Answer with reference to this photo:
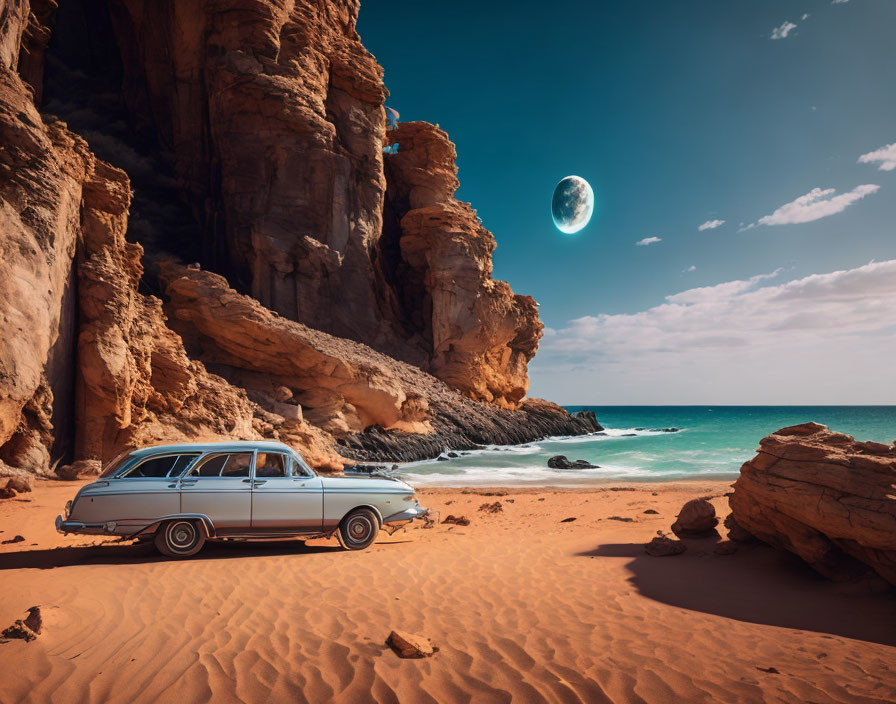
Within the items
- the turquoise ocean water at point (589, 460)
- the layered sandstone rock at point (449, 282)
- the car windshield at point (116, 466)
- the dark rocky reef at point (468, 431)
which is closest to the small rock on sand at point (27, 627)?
the car windshield at point (116, 466)

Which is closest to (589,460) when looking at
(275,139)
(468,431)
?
(468,431)

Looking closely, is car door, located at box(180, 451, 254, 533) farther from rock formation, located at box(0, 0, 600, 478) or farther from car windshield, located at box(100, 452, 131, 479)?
rock formation, located at box(0, 0, 600, 478)

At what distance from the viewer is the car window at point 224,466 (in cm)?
704

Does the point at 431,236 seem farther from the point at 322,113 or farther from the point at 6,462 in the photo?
the point at 6,462

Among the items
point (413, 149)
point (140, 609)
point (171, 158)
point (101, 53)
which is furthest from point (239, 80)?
point (140, 609)

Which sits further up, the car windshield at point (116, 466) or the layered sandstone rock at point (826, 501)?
the car windshield at point (116, 466)

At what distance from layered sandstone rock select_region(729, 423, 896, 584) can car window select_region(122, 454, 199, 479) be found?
785 centimetres

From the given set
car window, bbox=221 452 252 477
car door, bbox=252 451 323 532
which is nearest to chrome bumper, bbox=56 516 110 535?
car window, bbox=221 452 252 477

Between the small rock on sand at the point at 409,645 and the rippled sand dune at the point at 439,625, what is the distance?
0.08 meters

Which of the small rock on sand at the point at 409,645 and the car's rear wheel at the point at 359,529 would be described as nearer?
the small rock on sand at the point at 409,645

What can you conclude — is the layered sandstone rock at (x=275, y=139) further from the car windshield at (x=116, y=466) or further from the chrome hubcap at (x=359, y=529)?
the chrome hubcap at (x=359, y=529)

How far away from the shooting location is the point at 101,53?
150 feet

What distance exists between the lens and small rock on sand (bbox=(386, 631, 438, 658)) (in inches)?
152

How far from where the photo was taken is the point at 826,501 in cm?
571
